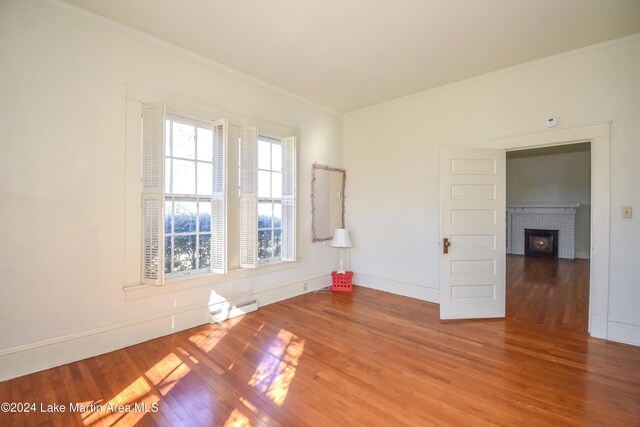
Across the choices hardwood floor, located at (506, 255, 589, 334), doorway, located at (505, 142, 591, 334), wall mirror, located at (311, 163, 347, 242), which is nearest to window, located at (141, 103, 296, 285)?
wall mirror, located at (311, 163, 347, 242)

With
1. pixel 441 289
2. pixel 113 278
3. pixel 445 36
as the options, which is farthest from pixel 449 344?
pixel 113 278

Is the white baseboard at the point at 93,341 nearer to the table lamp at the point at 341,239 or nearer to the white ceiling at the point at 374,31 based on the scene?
the table lamp at the point at 341,239

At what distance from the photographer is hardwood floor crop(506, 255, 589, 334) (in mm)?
3619

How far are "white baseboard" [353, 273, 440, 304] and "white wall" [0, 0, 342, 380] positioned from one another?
2.96m

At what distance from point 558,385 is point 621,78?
3.19 metres

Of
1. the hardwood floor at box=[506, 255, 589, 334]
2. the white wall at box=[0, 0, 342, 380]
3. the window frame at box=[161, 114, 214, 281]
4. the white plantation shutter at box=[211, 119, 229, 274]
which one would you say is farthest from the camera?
the hardwood floor at box=[506, 255, 589, 334]

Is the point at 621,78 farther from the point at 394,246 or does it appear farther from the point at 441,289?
the point at 394,246

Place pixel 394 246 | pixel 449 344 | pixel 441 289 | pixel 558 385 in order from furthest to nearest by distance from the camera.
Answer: pixel 394 246
pixel 441 289
pixel 449 344
pixel 558 385

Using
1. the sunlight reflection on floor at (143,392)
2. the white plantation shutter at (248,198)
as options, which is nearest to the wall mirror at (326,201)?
the white plantation shutter at (248,198)

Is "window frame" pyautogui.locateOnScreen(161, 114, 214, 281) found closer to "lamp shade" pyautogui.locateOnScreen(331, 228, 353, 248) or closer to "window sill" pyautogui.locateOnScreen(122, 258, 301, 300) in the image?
"window sill" pyautogui.locateOnScreen(122, 258, 301, 300)

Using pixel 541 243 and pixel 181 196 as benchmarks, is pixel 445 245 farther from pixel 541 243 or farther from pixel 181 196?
pixel 541 243

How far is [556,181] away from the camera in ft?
26.7

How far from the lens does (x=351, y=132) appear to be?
17.4 ft

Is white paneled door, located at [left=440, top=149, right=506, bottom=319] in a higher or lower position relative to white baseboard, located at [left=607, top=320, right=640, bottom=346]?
higher
